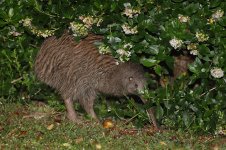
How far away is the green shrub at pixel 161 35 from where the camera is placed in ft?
19.9

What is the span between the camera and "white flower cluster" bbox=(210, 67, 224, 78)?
607 centimetres

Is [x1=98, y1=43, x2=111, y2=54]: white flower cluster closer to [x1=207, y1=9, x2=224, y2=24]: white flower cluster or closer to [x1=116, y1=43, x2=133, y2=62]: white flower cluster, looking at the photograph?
[x1=116, y1=43, x2=133, y2=62]: white flower cluster

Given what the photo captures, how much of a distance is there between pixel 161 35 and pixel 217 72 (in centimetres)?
65

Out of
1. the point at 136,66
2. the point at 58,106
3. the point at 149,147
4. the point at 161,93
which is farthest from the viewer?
the point at 58,106

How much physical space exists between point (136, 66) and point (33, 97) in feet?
5.28

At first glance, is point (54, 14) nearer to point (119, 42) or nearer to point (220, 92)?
point (119, 42)

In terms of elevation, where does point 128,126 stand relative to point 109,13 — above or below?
below

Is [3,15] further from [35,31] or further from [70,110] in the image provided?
[70,110]

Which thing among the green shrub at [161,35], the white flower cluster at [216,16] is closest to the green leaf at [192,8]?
the green shrub at [161,35]

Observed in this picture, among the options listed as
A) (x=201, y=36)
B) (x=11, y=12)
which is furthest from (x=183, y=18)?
(x=11, y=12)

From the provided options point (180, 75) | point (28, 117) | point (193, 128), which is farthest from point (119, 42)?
point (28, 117)

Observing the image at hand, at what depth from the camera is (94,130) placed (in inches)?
266

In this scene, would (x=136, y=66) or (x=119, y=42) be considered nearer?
(x=119, y=42)

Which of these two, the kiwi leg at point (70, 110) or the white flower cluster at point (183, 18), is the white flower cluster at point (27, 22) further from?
the white flower cluster at point (183, 18)
